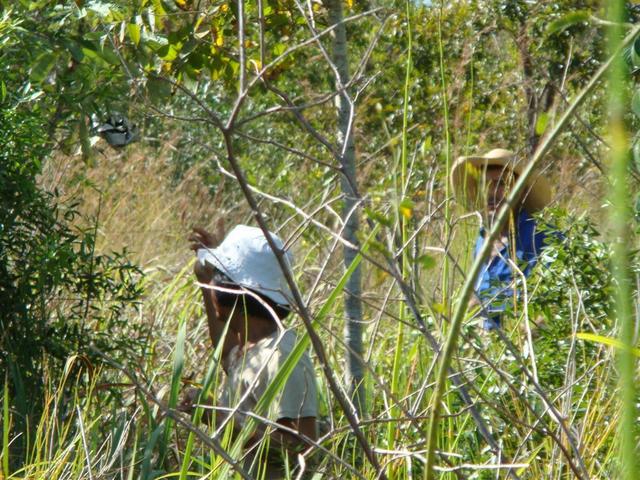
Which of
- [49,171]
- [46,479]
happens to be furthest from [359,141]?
[46,479]

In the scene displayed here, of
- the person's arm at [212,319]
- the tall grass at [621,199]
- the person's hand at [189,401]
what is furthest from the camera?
the person's arm at [212,319]

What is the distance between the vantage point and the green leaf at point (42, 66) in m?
3.01

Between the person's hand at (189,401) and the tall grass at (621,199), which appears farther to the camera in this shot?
the person's hand at (189,401)

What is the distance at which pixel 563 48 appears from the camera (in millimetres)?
5898

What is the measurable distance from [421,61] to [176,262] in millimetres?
1928

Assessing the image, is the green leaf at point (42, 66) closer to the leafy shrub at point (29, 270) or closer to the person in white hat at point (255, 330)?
the leafy shrub at point (29, 270)

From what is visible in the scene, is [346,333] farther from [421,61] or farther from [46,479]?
[421,61]

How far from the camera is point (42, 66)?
9.93 feet

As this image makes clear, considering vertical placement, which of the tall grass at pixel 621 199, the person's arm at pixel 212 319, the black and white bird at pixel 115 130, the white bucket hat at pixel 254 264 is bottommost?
the person's arm at pixel 212 319

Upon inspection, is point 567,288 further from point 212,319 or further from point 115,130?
point 115,130

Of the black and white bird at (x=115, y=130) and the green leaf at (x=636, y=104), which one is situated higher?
the green leaf at (x=636, y=104)

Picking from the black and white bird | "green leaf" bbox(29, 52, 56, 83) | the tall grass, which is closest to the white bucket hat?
"green leaf" bbox(29, 52, 56, 83)

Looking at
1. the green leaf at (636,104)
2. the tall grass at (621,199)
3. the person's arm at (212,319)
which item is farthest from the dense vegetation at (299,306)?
the tall grass at (621,199)

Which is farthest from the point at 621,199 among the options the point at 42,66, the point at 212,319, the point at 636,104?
the point at 212,319
